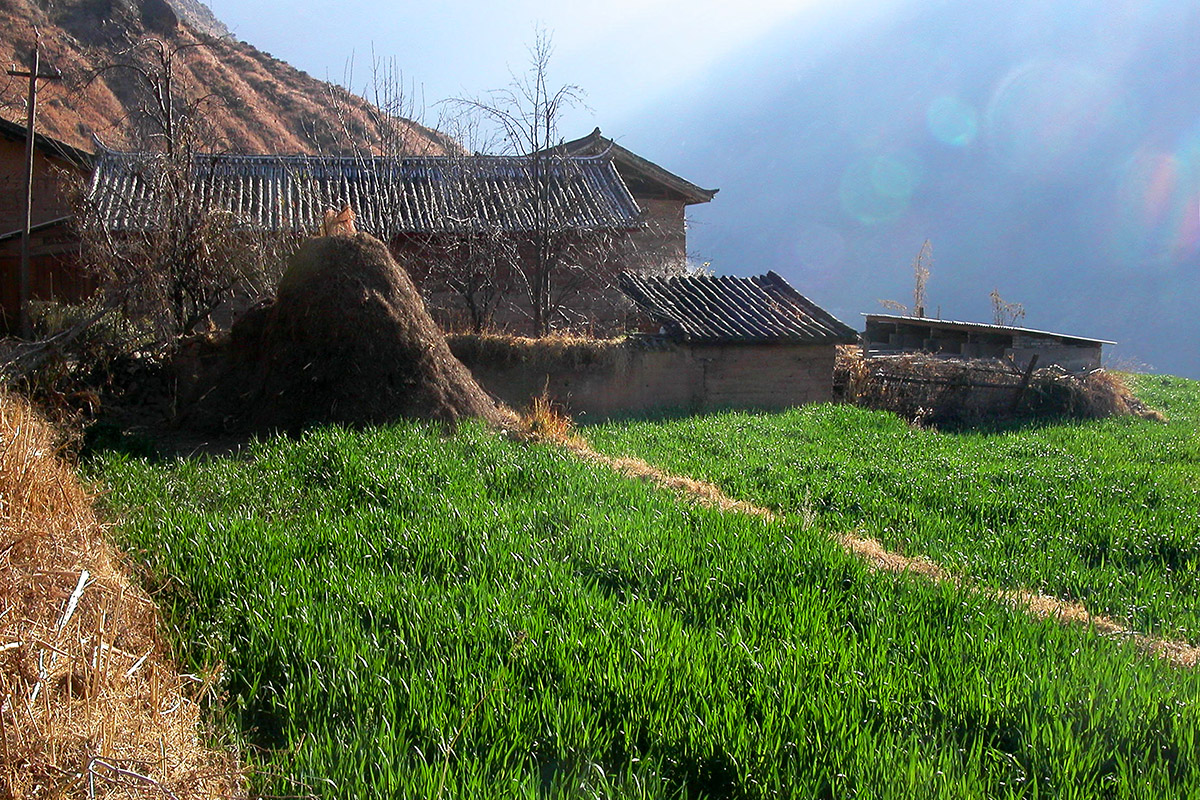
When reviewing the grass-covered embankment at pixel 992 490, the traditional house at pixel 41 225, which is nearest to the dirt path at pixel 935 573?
the grass-covered embankment at pixel 992 490

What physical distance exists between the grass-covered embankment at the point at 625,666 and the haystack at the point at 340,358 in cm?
326

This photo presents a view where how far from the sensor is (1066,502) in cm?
820

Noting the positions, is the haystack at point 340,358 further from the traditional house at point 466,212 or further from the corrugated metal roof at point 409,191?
the corrugated metal roof at point 409,191

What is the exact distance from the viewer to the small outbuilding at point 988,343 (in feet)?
65.5

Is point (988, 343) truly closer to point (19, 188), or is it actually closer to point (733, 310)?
point (733, 310)

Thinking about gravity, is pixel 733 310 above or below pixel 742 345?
above

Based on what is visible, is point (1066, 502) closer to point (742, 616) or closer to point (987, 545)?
point (987, 545)

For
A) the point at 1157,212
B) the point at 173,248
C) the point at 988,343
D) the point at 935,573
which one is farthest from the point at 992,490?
the point at 1157,212

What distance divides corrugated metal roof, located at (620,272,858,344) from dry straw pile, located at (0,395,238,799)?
38.6 ft

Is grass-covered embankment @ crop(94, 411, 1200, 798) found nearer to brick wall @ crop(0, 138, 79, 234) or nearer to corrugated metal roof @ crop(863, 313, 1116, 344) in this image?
corrugated metal roof @ crop(863, 313, 1116, 344)

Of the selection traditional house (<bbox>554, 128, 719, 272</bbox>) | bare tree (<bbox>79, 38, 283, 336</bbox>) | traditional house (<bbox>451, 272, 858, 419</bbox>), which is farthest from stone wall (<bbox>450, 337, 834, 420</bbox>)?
traditional house (<bbox>554, 128, 719, 272</bbox>)

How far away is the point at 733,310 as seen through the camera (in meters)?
16.4

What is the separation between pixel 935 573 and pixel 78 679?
16.0 feet

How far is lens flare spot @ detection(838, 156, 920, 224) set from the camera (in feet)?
307
